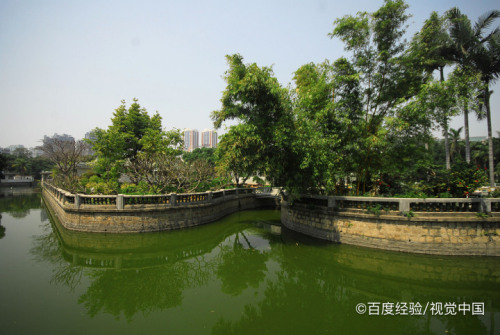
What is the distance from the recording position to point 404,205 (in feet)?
26.8

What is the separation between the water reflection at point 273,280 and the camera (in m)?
4.77

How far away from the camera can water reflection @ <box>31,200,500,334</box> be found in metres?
4.77

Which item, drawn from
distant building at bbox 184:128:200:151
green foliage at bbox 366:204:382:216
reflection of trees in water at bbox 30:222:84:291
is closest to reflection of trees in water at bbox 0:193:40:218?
reflection of trees in water at bbox 30:222:84:291

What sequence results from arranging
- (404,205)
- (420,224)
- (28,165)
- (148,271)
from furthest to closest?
(28,165) < (404,205) < (420,224) < (148,271)

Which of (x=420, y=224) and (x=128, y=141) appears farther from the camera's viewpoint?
(x=128, y=141)

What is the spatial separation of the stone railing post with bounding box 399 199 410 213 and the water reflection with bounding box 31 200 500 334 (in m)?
1.49

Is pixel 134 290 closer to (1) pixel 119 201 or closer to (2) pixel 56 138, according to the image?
(1) pixel 119 201

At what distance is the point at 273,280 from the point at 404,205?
513cm

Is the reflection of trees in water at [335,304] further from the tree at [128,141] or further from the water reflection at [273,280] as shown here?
the tree at [128,141]

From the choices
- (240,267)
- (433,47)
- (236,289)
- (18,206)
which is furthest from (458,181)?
(18,206)

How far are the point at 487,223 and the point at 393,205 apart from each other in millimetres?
2626

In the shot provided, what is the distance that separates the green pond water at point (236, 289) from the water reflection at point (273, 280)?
3cm

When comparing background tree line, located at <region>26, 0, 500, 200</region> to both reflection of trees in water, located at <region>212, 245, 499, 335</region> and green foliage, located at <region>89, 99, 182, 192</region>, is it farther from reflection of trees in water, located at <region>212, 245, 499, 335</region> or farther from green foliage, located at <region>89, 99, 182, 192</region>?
green foliage, located at <region>89, 99, 182, 192</region>

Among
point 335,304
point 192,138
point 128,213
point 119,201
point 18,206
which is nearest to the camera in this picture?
point 335,304
